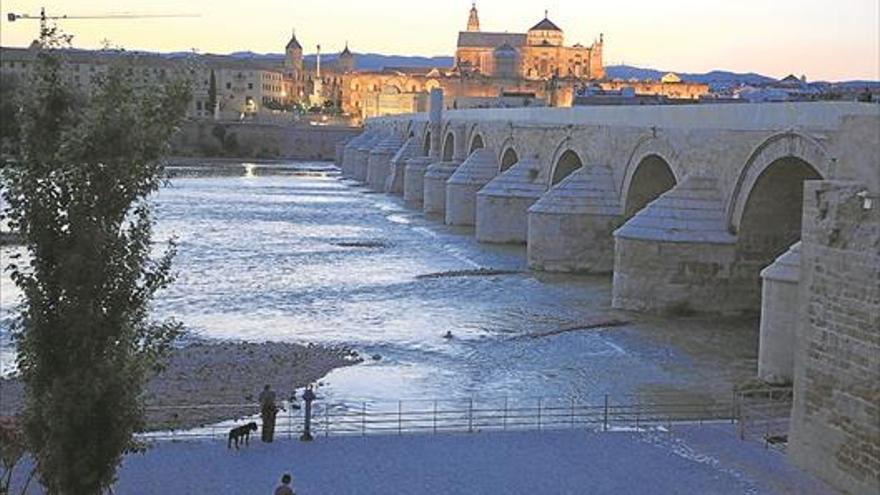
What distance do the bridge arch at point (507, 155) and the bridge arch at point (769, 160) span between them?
16.6m

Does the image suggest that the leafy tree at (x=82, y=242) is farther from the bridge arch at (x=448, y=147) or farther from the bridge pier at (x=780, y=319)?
the bridge arch at (x=448, y=147)

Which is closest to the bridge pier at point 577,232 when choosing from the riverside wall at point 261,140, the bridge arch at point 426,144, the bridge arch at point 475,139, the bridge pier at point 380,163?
the bridge arch at point 475,139

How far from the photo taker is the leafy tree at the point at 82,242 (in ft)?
23.5

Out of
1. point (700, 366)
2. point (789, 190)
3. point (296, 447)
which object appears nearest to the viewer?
point (296, 447)

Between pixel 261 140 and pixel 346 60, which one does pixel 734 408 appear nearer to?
pixel 261 140

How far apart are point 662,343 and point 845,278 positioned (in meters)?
8.42

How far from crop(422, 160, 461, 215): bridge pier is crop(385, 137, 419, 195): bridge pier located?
10.9 metres

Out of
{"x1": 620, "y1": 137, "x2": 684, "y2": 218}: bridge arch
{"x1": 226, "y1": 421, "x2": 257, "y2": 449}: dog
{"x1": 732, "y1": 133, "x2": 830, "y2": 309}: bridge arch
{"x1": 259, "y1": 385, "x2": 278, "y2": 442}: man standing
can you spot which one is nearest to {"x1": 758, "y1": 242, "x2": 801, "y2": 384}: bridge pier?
{"x1": 732, "y1": 133, "x2": 830, "y2": 309}: bridge arch

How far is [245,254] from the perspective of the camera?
95.6ft

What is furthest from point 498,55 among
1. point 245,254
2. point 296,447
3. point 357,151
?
point 296,447

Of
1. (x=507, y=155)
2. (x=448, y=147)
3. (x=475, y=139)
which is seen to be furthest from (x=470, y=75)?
(x=507, y=155)

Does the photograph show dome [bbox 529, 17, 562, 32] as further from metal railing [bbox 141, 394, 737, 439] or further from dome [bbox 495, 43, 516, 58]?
metal railing [bbox 141, 394, 737, 439]

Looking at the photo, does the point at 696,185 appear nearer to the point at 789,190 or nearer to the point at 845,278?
the point at 789,190

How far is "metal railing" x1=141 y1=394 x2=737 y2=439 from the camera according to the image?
38.5 ft
